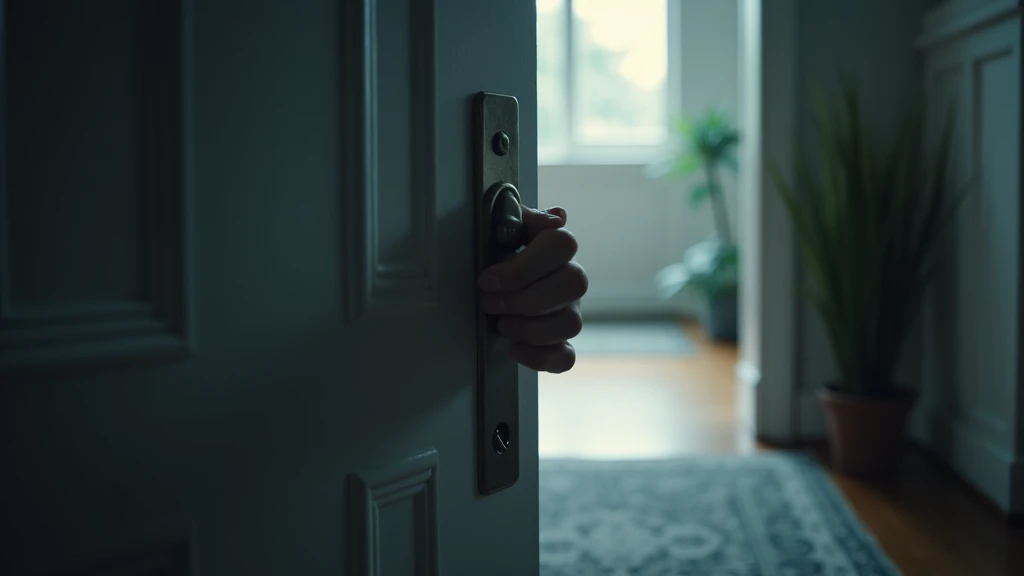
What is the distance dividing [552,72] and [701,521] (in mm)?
4424

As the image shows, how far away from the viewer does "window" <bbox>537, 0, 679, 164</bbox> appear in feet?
18.6

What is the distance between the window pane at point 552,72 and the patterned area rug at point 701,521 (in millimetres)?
3780

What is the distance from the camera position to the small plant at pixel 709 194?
452 centimetres

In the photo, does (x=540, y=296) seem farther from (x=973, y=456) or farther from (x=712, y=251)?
(x=712, y=251)

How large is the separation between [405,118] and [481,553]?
0.93ft

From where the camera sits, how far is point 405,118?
1.52ft

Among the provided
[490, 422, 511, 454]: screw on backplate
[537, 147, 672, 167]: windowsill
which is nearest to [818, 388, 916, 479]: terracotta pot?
[490, 422, 511, 454]: screw on backplate

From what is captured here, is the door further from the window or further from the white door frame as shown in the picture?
the window

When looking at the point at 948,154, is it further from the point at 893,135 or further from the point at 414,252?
the point at 414,252

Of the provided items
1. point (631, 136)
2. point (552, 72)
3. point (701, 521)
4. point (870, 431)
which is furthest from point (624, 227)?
point (701, 521)

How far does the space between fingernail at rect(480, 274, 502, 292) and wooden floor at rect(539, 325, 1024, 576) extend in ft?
4.70

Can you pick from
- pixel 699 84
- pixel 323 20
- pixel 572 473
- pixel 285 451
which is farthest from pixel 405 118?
pixel 699 84

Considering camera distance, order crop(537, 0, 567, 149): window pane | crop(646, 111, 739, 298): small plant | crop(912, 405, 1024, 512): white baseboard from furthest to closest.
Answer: crop(537, 0, 567, 149): window pane
crop(646, 111, 739, 298): small plant
crop(912, 405, 1024, 512): white baseboard

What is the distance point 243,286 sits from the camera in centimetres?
38
